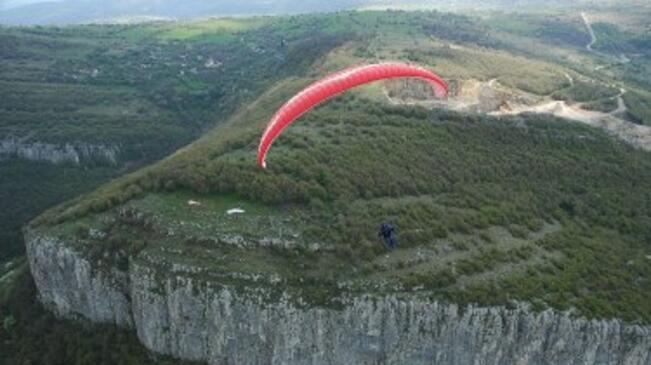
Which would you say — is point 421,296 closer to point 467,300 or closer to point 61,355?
point 467,300

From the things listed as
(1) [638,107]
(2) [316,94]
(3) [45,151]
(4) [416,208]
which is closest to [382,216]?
(4) [416,208]

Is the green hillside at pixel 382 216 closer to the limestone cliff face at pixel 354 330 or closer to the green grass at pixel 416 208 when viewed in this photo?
the green grass at pixel 416 208

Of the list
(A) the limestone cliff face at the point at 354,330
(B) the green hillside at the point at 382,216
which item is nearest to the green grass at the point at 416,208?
(B) the green hillside at the point at 382,216

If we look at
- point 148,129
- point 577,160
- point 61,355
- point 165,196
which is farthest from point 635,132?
point 148,129

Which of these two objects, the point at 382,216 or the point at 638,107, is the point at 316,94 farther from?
the point at 638,107

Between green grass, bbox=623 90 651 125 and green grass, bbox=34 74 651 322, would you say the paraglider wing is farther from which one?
green grass, bbox=623 90 651 125
